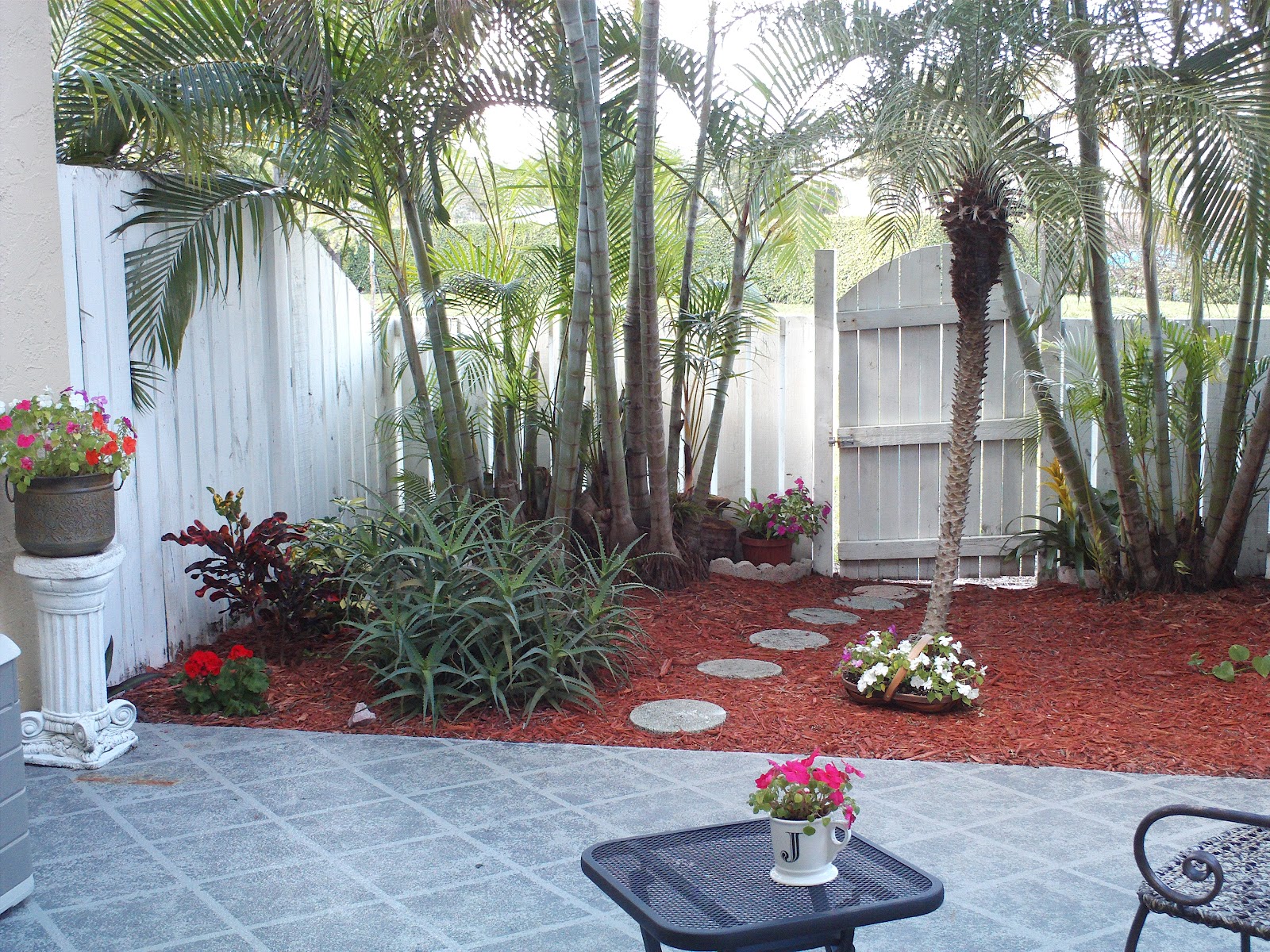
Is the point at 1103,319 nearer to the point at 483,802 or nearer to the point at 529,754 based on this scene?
the point at 529,754

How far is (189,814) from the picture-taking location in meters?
3.04

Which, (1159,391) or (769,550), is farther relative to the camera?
(769,550)

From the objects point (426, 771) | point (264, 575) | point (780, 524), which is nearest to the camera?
point (426, 771)

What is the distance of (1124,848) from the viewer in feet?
9.02

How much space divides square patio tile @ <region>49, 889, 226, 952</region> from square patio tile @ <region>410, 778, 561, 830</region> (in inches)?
27.6

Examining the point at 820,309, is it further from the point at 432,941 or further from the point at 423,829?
the point at 432,941

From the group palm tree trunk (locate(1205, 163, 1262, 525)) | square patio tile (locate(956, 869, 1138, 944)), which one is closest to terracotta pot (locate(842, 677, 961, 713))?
square patio tile (locate(956, 869, 1138, 944))

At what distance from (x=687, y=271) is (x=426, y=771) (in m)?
3.29

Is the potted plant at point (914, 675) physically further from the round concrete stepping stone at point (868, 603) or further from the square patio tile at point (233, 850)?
the square patio tile at point (233, 850)

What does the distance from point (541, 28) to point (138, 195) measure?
6.34 feet

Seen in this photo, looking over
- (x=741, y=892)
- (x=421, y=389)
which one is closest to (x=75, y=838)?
(x=741, y=892)

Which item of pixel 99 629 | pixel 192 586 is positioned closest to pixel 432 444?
pixel 192 586

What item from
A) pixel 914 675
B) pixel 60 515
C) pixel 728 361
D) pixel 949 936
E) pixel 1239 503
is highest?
pixel 728 361

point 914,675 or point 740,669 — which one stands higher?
point 914,675
